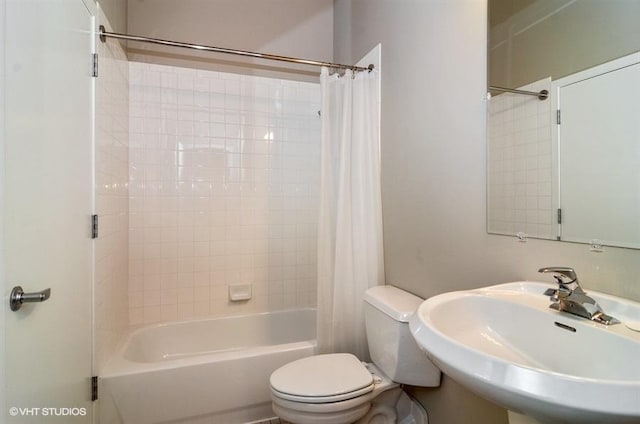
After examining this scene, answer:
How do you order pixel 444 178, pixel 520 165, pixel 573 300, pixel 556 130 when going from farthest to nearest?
pixel 444 178
pixel 520 165
pixel 556 130
pixel 573 300

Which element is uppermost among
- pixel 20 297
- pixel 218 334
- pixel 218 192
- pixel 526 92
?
pixel 526 92

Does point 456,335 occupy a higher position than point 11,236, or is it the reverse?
point 11,236

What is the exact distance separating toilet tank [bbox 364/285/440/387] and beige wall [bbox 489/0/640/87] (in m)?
0.99

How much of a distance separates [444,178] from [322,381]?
103cm

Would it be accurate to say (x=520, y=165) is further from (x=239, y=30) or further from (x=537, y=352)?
(x=239, y=30)

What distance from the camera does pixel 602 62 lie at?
2.74ft

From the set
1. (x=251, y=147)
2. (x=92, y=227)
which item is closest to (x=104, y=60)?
(x=92, y=227)

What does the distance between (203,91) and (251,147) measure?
1.65 feet

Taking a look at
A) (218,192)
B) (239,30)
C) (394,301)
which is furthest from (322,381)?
(239,30)

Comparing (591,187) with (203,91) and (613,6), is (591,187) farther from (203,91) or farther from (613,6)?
(203,91)

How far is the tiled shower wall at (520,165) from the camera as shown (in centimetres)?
98

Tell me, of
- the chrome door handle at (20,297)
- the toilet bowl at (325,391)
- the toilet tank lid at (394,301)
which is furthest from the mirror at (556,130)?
the chrome door handle at (20,297)

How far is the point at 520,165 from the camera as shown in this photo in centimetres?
106

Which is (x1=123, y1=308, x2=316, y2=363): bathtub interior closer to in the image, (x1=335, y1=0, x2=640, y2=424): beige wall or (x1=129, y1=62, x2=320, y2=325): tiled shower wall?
(x1=129, y1=62, x2=320, y2=325): tiled shower wall
